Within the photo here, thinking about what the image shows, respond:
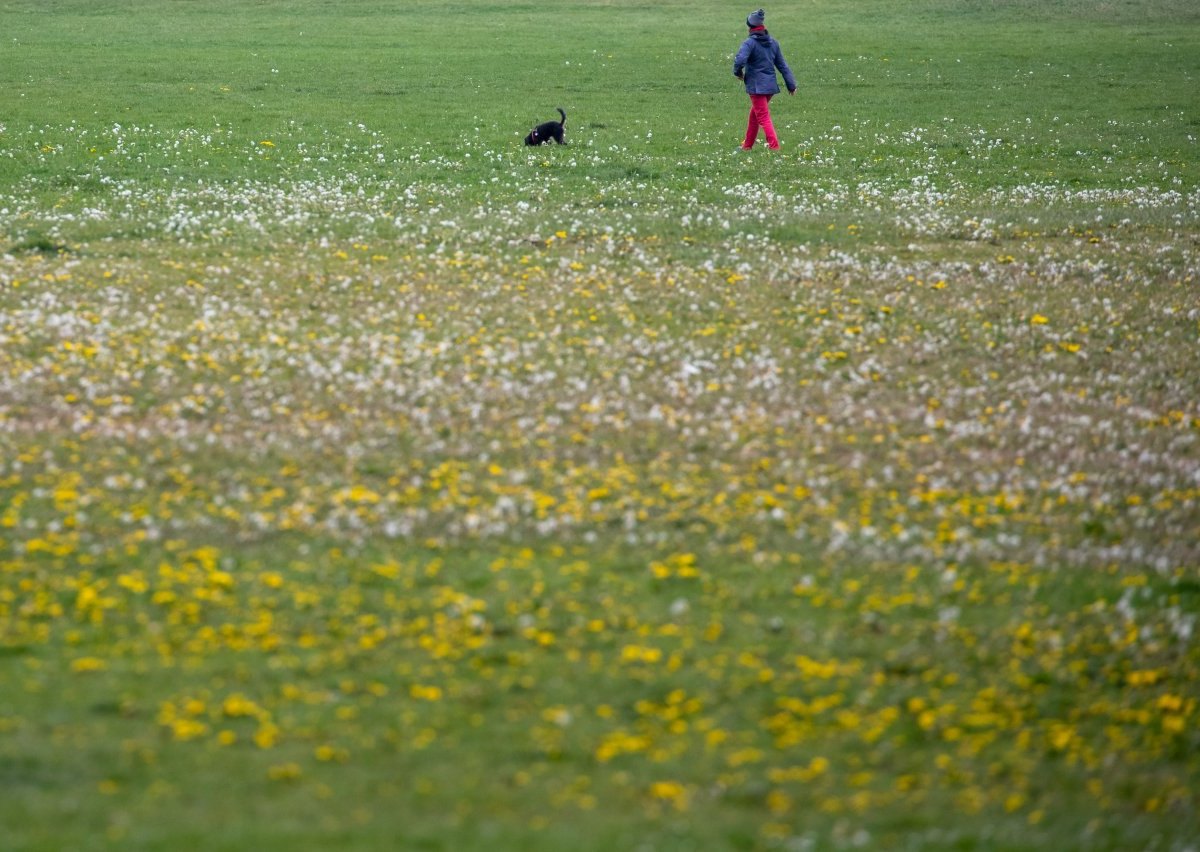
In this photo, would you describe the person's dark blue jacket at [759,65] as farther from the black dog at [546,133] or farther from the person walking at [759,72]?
the black dog at [546,133]

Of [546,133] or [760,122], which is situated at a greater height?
[760,122]

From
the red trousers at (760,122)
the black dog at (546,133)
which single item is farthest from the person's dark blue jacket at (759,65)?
the black dog at (546,133)

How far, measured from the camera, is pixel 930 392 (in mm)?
14125

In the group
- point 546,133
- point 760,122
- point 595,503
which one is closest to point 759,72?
point 760,122

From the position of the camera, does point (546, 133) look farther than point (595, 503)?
Yes

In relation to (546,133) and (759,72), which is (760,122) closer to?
(759,72)

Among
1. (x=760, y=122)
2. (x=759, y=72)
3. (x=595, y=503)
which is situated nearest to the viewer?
(x=595, y=503)

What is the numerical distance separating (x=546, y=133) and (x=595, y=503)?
1872cm

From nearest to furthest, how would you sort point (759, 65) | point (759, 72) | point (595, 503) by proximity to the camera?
point (595, 503) → point (759, 72) → point (759, 65)

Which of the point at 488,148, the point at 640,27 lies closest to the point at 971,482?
the point at 488,148

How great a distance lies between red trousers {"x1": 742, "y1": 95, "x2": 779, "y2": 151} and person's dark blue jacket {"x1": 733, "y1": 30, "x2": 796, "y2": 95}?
8.7 inches

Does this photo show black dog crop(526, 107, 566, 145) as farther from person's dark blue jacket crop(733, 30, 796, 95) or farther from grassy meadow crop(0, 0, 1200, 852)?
person's dark blue jacket crop(733, 30, 796, 95)

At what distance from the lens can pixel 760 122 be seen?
28.4 metres

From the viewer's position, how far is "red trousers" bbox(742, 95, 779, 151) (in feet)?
90.0
